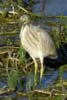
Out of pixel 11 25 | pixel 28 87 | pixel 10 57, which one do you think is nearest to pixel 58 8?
pixel 11 25

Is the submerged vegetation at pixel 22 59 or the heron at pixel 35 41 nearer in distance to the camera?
the submerged vegetation at pixel 22 59

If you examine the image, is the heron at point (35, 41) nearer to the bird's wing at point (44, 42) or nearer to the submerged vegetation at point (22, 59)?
the bird's wing at point (44, 42)

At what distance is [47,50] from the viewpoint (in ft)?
23.1

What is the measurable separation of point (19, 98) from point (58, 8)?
3.56 m

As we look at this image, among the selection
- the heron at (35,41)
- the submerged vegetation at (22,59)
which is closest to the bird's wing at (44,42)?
the heron at (35,41)

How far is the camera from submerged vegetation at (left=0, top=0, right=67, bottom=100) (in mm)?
6582

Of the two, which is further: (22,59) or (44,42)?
(22,59)

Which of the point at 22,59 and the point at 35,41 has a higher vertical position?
the point at 35,41

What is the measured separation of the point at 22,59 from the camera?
290 inches

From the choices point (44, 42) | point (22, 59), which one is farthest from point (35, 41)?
point (22, 59)

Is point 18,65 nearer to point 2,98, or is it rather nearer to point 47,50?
point 47,50

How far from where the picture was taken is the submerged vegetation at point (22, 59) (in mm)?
6582

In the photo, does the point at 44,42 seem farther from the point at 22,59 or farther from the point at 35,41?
the point at 22,59

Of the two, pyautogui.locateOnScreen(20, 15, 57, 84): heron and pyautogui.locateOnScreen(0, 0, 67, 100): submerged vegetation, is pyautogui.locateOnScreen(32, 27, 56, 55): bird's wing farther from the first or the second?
pyautogui.locateOnScreen(0, 0, 67, 100): submerged vegetation
